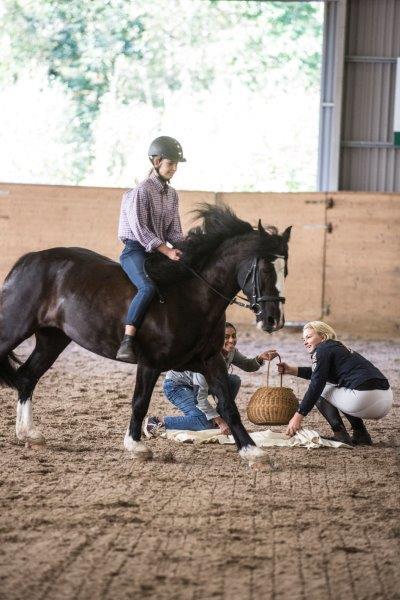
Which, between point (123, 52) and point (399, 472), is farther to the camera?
point (123, 52)

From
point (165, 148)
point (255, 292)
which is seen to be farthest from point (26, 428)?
point (165, 148)

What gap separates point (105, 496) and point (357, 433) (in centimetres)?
220

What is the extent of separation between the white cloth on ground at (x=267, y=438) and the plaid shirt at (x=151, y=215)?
134 cm

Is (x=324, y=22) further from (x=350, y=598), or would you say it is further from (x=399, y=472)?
(x=350, y=598)

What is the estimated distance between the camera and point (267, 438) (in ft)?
20.8

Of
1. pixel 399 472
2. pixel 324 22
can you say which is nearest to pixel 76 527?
pixel 399 472

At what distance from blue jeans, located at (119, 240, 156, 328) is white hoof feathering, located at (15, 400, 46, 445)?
989 mm

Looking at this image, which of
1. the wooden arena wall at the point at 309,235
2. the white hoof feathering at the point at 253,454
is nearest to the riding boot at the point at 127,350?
the white hoof feathering at the point at 253,454

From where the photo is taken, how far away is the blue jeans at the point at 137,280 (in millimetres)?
5859

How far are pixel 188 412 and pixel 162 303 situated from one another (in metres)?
1.01

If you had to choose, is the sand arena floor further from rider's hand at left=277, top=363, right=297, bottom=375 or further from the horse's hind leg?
rider's hand at left=277, top=363, right=297, bottom=375

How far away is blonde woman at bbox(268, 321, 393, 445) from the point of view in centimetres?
609

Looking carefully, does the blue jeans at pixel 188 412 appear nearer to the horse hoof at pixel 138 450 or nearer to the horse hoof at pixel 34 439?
the horse hoof at pixel 138 450

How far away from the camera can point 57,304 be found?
249 inches
